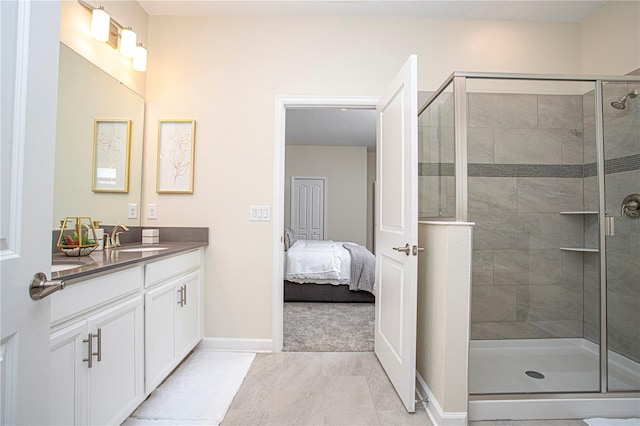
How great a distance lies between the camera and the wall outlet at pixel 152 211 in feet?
8.39

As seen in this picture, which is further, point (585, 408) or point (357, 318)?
point (357, 318)

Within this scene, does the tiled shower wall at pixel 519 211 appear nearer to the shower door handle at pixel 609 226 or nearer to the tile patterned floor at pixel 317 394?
the shower door handle at pixel 609 226

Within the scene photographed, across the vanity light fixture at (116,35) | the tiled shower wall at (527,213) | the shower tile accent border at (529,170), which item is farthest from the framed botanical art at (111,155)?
the tiled shower wall at (527,213)

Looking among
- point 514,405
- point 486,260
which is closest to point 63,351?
point 514,405

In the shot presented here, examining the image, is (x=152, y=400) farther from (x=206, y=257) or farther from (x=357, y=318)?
(x=357, y=318)

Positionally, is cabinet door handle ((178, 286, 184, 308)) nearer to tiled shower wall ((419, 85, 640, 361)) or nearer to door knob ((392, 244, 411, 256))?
door knob ((392, 244, 411, 256))

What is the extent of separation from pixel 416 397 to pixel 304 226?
5264 mm

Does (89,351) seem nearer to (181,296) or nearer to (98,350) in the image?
(98,350)

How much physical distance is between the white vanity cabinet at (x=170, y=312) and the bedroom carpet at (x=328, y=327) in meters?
0.80

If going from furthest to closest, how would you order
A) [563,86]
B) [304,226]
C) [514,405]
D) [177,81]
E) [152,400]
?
1. [304,226]
2. [177,81]
3. [563,86]
4. [152,400]
5. [514,405]

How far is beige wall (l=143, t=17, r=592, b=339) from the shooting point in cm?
254

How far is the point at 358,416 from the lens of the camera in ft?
5.58

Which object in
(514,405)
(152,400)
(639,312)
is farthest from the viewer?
(639,312)

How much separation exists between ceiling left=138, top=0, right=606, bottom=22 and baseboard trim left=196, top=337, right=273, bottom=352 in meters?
2.60
